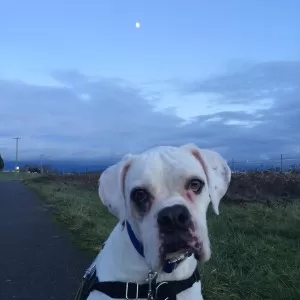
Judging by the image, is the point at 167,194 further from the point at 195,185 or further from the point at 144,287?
the point at 144,287

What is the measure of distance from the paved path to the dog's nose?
10.0 feet

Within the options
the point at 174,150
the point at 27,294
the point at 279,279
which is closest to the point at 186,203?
the point at 174,150

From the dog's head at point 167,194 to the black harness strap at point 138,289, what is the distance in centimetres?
29

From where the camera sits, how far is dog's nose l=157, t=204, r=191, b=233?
10.9 ft

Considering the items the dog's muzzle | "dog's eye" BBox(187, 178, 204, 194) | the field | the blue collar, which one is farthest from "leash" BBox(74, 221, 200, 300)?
the field

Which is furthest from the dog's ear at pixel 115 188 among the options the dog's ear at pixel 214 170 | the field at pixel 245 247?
the field at pixel 245 247

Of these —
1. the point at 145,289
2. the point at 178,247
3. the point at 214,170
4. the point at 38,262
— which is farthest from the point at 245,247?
the point at 178,247

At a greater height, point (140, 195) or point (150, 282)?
point (140, 195)

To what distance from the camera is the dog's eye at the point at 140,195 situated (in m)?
3.55

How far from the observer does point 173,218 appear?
3.33 metres

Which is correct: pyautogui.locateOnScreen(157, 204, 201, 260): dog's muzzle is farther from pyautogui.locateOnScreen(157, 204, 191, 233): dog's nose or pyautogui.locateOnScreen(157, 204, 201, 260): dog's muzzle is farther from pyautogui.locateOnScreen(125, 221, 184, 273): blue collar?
pyautogui.locateOnScreen(125, 221, 184, 273): blue collar

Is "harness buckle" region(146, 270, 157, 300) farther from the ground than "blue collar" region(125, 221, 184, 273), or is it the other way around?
"blue collar" region(125, 221, 184, 273)

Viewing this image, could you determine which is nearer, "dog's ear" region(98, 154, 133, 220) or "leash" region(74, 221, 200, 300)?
"leash" region(74, 221, 200, 300)

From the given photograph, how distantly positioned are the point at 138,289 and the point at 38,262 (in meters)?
4.45
